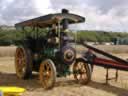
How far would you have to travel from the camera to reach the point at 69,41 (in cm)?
1270

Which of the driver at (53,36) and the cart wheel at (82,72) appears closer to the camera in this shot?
the driver at (53,36)

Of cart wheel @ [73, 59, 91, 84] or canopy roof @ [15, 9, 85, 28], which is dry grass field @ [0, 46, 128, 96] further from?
canopy roof @ [15, 9, 85, 28]

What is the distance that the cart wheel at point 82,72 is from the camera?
13.1 meters

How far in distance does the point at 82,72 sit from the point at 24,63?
88.3 inches

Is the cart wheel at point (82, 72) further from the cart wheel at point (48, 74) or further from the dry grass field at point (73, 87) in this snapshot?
the cart wheel at point (48, 74)

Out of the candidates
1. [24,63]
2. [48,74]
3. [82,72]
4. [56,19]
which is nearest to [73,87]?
[48,74]

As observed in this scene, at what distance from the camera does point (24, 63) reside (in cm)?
1441

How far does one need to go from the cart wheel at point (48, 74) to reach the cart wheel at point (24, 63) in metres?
1.64

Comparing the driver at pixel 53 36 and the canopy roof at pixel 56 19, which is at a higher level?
the canopy roof at pixel 56 19

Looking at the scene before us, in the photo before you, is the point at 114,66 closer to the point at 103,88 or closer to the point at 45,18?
the point at 103,88

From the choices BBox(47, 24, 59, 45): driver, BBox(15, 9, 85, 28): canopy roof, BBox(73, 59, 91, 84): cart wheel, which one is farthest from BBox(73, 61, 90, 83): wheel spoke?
BBox(15, 9, 85, 28): canopy roof

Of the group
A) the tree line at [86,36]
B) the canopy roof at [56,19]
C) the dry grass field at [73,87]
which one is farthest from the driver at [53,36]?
the tree line at [86,36]

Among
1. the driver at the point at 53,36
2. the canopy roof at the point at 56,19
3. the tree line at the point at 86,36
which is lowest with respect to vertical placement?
the tree line at the point at 86,36

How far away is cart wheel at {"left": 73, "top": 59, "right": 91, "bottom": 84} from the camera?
1311 cm
